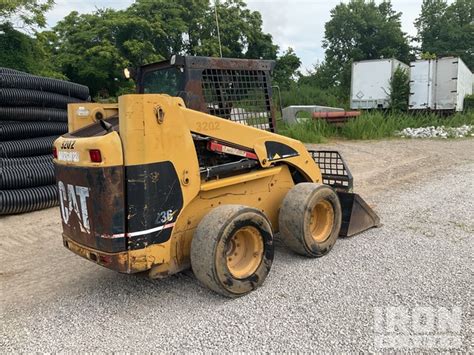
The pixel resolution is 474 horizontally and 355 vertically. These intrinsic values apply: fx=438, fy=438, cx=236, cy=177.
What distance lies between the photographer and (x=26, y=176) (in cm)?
675

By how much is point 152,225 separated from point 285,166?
1799 millimetres

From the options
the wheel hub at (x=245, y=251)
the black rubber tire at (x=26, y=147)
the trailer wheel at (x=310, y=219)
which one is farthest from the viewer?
the black rubber tire at (x=26, y=147)

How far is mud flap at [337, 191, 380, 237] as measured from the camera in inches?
197

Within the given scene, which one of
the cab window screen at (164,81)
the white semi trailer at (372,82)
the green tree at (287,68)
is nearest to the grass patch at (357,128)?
the white semi trailer at (372,82)

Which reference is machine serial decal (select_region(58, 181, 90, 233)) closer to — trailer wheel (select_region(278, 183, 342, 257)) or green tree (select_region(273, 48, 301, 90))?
trailer wheel (select_region(278, 183, 342, 257))

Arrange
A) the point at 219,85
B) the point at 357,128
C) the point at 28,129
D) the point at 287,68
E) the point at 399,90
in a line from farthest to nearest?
the point at 287,68 → the point at 399,90 → the point at 357,128 → the point at 28,129 → the point at 219,85

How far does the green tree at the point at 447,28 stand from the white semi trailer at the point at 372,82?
2637 centimetres

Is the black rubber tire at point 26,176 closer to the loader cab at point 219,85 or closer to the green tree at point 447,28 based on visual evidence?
the loader cab at point 219,85

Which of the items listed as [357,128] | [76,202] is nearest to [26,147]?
[76,202]

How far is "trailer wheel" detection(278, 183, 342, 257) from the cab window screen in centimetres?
152

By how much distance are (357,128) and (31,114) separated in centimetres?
1021

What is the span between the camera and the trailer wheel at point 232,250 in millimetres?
3439

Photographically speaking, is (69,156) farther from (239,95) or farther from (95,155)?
(239,95)

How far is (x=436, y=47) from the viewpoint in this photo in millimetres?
42688
